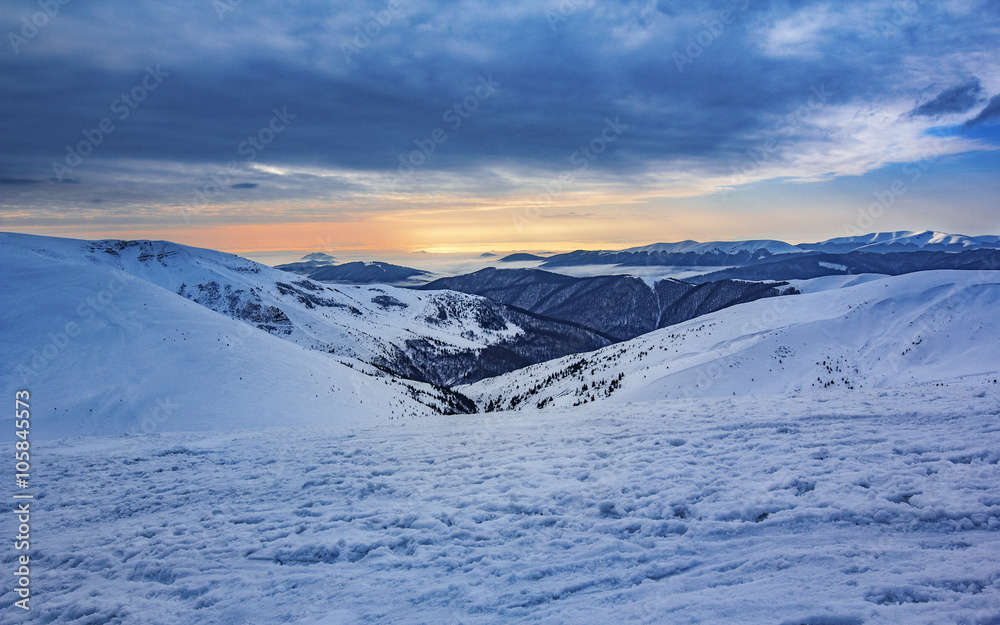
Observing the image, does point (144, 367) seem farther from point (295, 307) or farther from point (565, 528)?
point (295, 307)

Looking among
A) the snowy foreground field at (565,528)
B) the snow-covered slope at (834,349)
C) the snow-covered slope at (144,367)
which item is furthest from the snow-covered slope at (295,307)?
the snowy foreground field at (565,528)

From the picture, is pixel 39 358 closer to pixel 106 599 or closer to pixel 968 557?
pixel 106 599

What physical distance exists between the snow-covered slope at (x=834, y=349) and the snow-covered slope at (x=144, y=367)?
14.8m

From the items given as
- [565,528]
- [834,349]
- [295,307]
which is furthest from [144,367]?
[295,307]

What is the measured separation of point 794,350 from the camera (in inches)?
938

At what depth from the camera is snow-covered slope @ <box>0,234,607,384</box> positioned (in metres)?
88.4

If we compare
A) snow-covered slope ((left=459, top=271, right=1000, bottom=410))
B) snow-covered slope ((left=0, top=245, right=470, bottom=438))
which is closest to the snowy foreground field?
snow-covered slope ((left=459, top=271, right=1000, bottom=410))

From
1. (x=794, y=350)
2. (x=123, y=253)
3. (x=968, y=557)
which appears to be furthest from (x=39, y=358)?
(x=123, y=253)

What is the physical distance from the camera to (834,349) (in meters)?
23.4

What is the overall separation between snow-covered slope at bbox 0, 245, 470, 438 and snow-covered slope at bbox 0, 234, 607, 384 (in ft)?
154

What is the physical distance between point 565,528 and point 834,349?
23.2 metres

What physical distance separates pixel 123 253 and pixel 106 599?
471 feet

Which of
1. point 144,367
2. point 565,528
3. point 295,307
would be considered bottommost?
point 295,307

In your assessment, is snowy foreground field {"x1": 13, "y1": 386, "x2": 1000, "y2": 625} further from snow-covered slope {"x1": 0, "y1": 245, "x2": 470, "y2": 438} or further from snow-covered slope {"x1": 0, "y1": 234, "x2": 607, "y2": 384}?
snow-covered slope {"x1": 0, "y1": 234, "x2": 607, "y2": 384}
